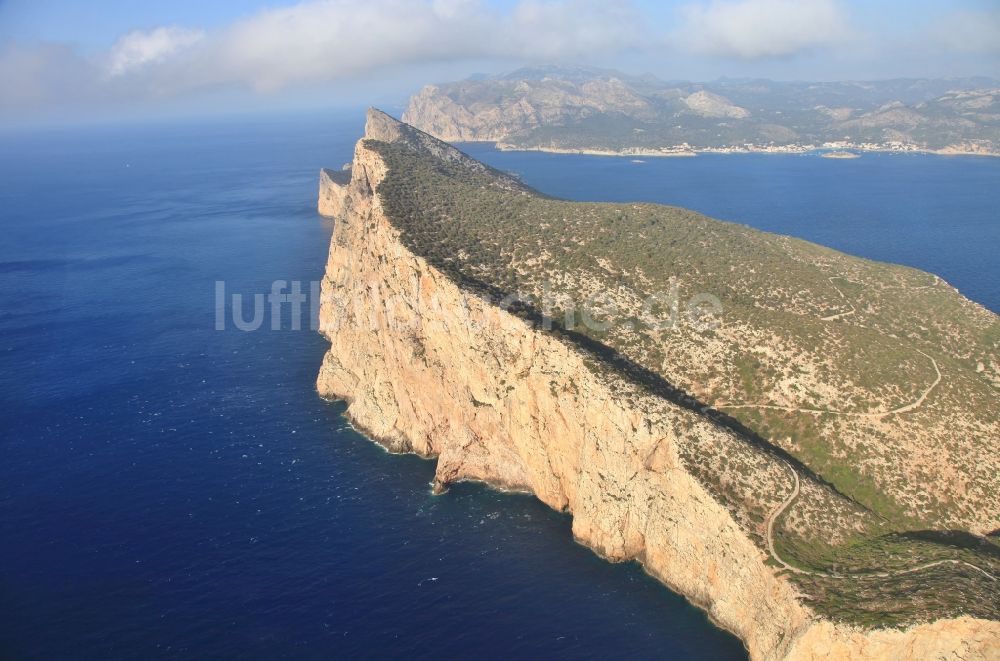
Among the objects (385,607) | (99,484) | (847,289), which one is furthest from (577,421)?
(99,484)

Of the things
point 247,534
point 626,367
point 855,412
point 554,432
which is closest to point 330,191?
point 247,534

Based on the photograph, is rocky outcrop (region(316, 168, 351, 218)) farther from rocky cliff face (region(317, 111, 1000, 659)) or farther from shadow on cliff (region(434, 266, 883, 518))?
shadow on cliff (region(434, 266, 883, 518))

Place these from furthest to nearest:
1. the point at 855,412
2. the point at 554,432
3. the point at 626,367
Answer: the point at 626,367
the point at 554,432
the point at 855,412

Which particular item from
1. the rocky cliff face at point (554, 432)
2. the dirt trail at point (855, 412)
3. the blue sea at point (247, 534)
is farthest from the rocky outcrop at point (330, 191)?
the dirt trail at point (855, 412)

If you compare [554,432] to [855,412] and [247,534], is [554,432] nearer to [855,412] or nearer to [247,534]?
[855,412]

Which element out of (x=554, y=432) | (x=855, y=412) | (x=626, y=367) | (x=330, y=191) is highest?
(x=330, y=191)

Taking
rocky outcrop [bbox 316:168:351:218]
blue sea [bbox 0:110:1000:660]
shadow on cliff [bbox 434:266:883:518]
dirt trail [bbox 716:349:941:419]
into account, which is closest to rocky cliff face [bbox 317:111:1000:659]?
shadow on cliff [bbox 434:266:883:518]

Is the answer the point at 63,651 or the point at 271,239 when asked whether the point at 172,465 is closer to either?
the point at 63,651

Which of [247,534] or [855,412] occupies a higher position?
[855,412]
